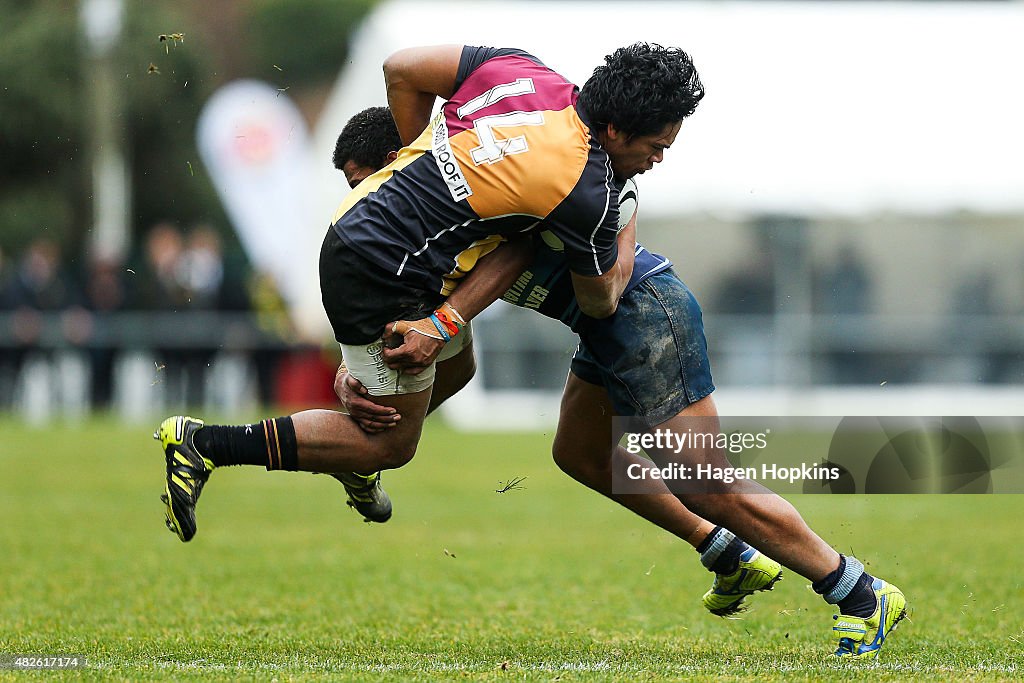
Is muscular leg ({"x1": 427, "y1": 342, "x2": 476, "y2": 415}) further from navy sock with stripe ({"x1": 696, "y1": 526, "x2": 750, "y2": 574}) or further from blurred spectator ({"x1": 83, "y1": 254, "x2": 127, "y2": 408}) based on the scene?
blurred spectator ({"x1": 83, "y1": 254, "x2": 127, "y2": 408})

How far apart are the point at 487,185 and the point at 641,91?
606 millimetres

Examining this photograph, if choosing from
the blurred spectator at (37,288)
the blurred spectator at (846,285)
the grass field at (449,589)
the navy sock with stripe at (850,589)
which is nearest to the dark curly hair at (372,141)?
the grass field at (449,589)

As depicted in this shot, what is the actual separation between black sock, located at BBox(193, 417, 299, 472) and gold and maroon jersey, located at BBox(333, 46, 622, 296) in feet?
2.42

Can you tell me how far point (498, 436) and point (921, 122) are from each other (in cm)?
649

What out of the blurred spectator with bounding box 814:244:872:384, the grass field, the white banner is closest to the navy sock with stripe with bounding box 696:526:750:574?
the grass field

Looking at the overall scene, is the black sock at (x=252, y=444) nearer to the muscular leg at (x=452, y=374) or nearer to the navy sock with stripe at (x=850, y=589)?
the muscular leg at (x=452, y=374)

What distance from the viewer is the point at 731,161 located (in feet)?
54.3

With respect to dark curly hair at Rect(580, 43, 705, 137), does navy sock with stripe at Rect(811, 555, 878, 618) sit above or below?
below

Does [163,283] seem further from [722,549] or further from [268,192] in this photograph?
[722,549]

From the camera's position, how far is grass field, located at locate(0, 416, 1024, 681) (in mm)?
5031

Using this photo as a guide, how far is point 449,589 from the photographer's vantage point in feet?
23.1

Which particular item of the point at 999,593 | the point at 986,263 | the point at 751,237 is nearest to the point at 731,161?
the point at 751,237

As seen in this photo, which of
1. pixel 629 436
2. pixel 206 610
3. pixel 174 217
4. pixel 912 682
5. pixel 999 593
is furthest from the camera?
pixel 174 217

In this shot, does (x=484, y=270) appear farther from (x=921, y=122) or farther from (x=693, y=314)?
(x=921, y=122)
